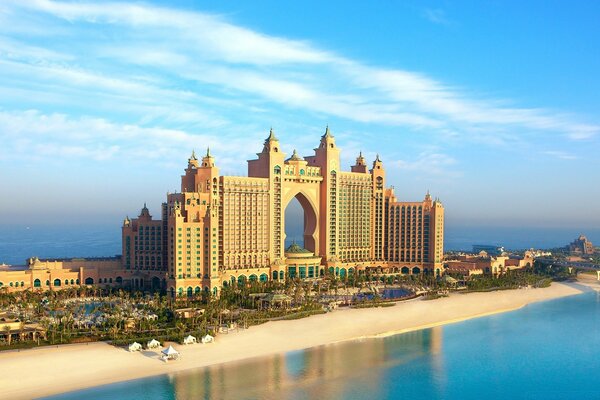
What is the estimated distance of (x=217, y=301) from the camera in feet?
259

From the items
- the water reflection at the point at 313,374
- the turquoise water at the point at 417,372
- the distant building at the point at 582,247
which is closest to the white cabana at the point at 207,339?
the water reflection at the point at 313,374

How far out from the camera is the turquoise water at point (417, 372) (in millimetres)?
47844

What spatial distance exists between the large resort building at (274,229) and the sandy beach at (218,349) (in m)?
25.1

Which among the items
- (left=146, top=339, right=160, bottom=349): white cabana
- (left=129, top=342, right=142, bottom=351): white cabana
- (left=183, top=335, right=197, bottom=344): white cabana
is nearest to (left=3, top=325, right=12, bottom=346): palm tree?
(left=129, top=342, right=142, bottom=351): white cabana

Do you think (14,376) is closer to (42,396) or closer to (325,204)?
(42,396)

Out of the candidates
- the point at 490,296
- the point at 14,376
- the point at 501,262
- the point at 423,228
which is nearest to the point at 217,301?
the point at 14,376

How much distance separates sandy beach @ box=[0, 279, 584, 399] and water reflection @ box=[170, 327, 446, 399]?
93.9 inches

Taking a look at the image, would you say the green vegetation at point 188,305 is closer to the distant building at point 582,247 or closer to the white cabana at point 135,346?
the white cabana at point 135,346

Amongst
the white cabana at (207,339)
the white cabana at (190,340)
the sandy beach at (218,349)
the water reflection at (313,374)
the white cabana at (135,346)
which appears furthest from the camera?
the white cabana at (207,339)

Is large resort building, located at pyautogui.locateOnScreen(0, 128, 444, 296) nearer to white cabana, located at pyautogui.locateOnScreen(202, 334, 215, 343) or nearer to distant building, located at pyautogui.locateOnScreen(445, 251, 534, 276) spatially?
distant building, located at pyautogui.locateOnScreen(445, 251, 534, 276)

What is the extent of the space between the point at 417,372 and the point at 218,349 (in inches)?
785

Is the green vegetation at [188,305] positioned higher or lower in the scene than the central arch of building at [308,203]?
lower

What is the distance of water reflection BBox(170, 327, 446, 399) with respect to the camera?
47438 millimetres

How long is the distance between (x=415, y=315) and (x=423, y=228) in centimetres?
4271
